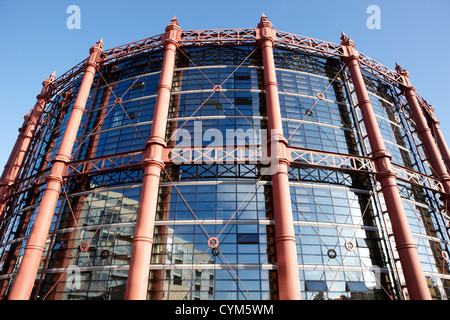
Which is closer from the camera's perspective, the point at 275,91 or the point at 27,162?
the point at 275,91

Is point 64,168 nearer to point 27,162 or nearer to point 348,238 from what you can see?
point 27,162

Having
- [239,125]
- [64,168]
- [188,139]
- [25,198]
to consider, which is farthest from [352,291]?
[25,198]

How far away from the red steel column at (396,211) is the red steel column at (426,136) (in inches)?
284

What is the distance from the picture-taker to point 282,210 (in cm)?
1418

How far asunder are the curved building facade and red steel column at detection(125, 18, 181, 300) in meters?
0.09

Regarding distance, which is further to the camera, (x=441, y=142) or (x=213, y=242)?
(x=441, y=142)

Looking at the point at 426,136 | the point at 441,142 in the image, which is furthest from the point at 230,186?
the point at 441,142

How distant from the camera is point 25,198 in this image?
2339 cm

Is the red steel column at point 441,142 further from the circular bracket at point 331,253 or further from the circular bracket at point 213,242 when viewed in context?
the circular bracket at point 213,242

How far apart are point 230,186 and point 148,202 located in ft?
17.9

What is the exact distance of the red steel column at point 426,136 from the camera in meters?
21.1

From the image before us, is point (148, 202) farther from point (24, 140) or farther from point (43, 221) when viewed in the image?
point (24, 140)

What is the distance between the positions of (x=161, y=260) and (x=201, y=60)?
15.6 meters

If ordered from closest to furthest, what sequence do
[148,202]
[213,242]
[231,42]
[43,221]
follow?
[148,202]
[43,221]
[213,242]
[231,42]
